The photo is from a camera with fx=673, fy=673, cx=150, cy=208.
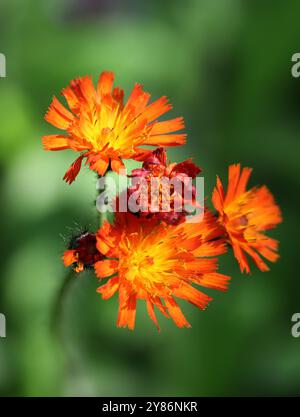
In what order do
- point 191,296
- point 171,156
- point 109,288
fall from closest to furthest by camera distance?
point 109,288 < point 191,296 < point 171,156

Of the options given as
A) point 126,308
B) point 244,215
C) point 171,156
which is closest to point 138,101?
point 244,215

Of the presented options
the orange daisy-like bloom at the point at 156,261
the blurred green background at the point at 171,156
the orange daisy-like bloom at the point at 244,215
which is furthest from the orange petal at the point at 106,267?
the blurred green background at the point at 171,156

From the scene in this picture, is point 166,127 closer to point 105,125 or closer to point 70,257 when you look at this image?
point 105,125

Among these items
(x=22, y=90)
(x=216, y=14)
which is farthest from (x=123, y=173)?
(x=216, y=14)

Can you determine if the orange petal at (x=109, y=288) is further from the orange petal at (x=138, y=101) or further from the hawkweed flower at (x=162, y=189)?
the orange petal at (x=138, y=101)

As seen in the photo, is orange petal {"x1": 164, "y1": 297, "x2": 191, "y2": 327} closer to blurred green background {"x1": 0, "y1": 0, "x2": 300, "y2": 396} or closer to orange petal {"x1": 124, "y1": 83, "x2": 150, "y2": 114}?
orange petal {"x1": 124, "y1": 83, "x2": 150, "y2": 114}

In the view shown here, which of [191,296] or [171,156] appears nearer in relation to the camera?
[191,296]
